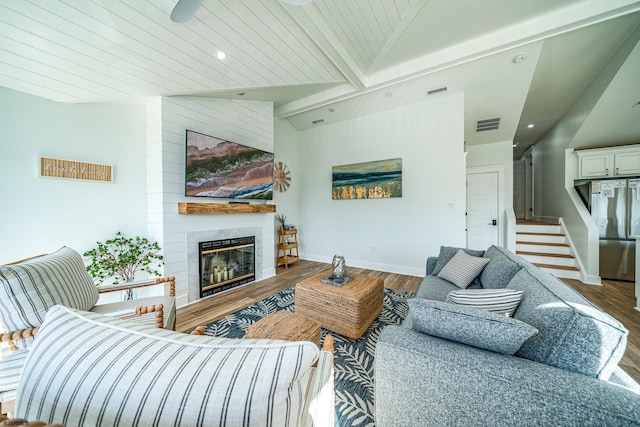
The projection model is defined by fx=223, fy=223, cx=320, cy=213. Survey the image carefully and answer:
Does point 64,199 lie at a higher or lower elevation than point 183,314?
higher

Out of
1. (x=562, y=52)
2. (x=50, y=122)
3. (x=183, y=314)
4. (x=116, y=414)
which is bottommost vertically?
(x=183, y=314)

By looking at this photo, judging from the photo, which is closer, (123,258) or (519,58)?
(123,258)

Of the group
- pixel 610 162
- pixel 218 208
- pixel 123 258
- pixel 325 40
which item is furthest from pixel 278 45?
pixel 610 162

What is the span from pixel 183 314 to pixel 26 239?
5.06 ft

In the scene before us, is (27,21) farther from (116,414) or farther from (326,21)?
(116,414)

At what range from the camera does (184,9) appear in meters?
1.63

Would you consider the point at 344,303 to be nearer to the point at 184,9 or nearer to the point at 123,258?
the point at 123,258

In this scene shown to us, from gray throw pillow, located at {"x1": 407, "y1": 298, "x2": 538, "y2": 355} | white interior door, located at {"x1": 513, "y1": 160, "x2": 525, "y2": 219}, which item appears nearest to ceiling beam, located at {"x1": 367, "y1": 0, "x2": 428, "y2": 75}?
gray throw pillow, located at {"x1": 407, "y1": 298, "x2": 538, "y2": 355}

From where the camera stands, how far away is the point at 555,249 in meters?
4.21

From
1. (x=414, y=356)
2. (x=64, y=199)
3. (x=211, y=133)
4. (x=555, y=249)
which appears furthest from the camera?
(x=555, y=249)

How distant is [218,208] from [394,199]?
2989 millimetres

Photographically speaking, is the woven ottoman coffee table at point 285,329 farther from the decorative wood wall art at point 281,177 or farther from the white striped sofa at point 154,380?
the decorative wood wall art at point 281,177

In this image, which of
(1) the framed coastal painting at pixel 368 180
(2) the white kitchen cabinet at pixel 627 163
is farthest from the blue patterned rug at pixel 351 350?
(2) the white kitchen cabinet at pixel 627 163

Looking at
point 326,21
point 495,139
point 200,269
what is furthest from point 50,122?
point 495,139
